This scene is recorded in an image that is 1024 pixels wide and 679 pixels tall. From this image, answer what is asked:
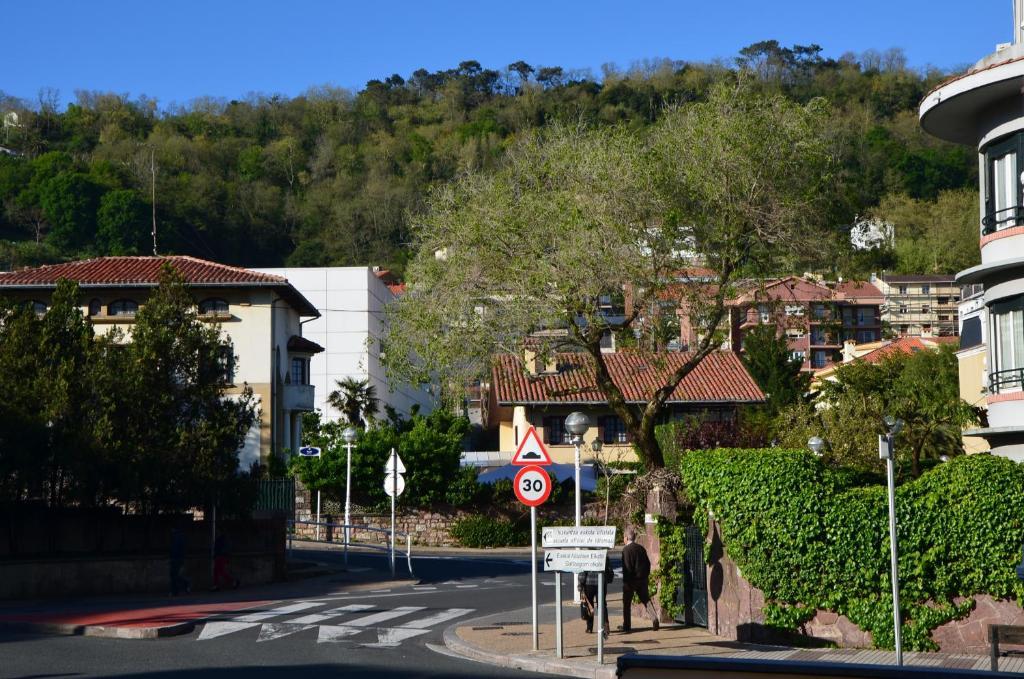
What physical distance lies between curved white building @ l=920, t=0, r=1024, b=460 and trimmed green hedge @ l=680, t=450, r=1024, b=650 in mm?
5741

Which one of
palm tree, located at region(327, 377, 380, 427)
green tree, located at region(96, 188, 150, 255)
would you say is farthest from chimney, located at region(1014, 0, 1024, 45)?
green tree, located at region(96, 188, 150, 255)

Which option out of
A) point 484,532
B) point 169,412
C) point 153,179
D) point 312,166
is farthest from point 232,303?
point 312,166

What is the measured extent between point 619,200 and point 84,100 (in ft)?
407

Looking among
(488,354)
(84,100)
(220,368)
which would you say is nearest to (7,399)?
(220,368)

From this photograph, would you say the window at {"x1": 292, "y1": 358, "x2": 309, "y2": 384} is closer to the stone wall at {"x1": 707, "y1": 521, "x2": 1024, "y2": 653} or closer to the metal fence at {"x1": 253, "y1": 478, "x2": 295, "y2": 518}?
the metal fence at {"x1": 253, "y1": 478, "x2": 295, "y2": 518}

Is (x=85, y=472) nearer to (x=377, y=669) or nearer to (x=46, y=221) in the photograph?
(x=377, y=669)

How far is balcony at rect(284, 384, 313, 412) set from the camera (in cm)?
5244

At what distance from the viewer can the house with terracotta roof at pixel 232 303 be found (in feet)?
158

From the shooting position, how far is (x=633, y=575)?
739 inches

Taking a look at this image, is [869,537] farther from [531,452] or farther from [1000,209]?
[1000,209]

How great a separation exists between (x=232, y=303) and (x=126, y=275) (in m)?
4.27

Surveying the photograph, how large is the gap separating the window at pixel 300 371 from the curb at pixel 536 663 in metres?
37.6

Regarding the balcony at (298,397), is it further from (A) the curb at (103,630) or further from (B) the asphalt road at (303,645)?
(A) the curb at (103,630)

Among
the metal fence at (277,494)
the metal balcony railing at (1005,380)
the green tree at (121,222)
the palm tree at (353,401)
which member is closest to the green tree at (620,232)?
the metal balcony railing at (1005,380)
